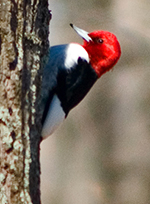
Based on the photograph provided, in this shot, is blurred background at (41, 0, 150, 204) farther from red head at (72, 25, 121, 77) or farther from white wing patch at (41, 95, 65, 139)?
white wing patch at (41, 95, 65, 139)

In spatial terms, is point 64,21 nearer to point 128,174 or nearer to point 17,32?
point 128,174

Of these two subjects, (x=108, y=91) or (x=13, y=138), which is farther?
(x=108, y=91)

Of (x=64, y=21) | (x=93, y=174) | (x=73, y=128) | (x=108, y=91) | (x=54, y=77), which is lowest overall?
(x=93, y=174)

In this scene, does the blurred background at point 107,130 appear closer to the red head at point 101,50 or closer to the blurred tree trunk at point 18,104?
the red head at point 101,50

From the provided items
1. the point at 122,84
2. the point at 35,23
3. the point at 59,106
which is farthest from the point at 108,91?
the point at 35,23

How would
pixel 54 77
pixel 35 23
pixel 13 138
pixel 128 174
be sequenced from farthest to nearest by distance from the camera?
pixel 128 174 < pixel 54 77 < pixel 35 23 < pixel 13 138

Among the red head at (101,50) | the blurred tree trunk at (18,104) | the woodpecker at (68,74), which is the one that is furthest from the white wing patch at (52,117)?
the blurred tree trunk at (18,104)

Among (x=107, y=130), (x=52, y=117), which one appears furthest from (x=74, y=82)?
(x=107, y=130)
